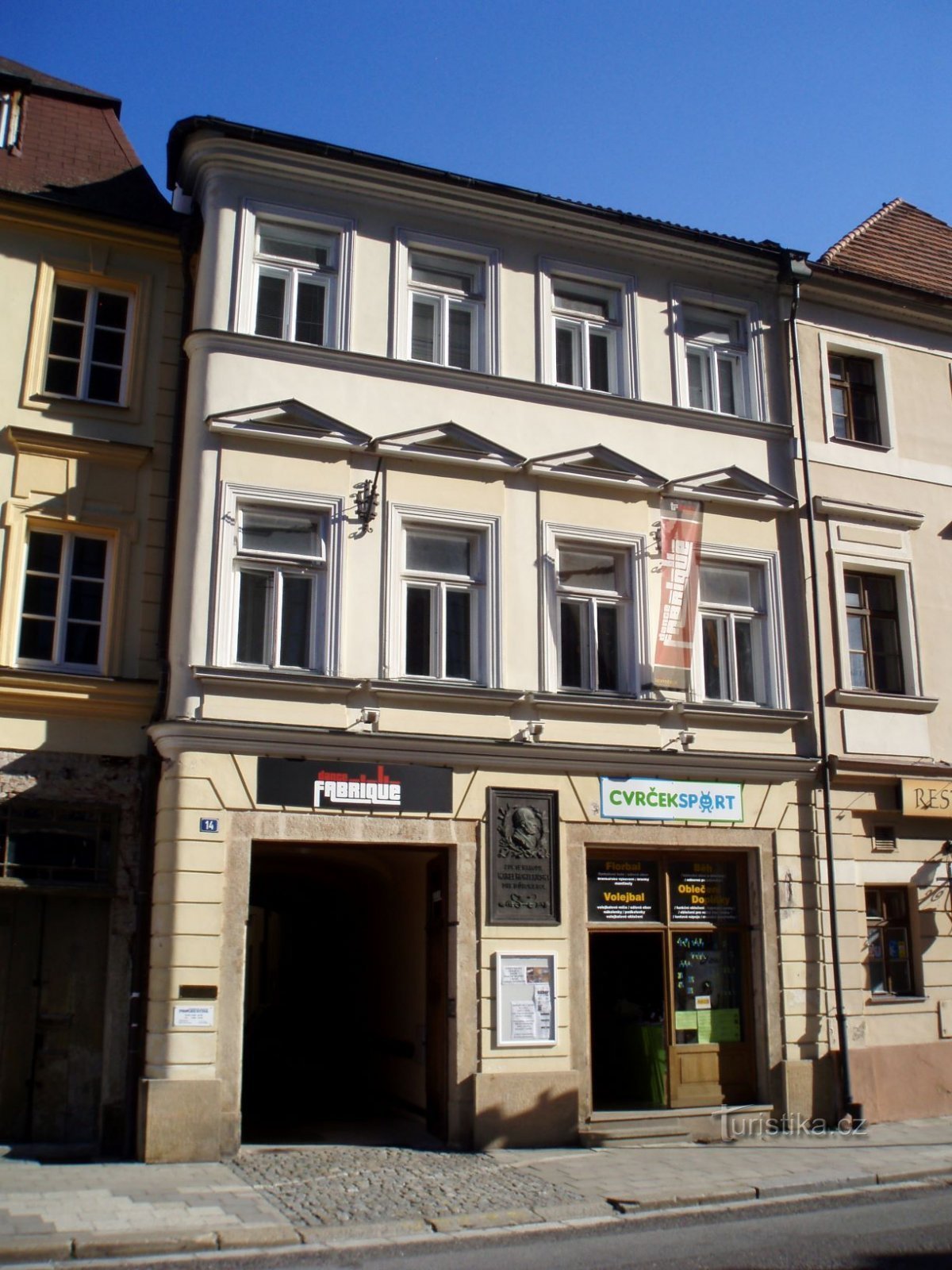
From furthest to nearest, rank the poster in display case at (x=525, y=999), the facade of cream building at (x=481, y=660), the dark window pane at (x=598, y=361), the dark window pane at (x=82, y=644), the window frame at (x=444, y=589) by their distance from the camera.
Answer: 1. the dark window pane at (x=598, y=361)
2. the window frame at (x=444, y=589)
3. the dark window pane at (x=82, y=644)
4. the poster in display case at (x=525, y=999)
5. the facade of cream building at (x=481, y=660)

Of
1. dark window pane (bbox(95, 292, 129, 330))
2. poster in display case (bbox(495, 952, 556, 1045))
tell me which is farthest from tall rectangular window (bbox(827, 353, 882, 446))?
dark window pane (bbox(95, 292, 129, 330))

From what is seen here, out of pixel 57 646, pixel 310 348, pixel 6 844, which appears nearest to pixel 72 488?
pixel 57 646

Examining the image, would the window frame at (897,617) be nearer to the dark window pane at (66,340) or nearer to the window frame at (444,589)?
the window frame at (444,589)

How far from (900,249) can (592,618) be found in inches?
352

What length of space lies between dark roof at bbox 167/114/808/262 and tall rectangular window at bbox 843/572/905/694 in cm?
451

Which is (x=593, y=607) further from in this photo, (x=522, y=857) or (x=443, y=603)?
(x=522, y=857)

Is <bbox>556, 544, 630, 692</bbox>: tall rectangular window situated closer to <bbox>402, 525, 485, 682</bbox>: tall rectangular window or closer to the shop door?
<bbox>402, 525, 485, 682</bbox>: tall rectangular window

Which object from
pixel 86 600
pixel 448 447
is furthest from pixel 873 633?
pixel 86 600

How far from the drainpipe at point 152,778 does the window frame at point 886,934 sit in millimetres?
8362

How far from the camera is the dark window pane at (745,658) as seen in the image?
1495 cm

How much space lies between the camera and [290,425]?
13141 millimetres

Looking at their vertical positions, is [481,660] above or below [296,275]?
below

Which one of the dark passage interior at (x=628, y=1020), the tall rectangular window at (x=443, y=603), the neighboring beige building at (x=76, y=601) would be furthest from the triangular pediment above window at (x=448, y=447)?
the dark passage interior at (x=628, y=1020)

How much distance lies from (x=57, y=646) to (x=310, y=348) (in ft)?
14.1
